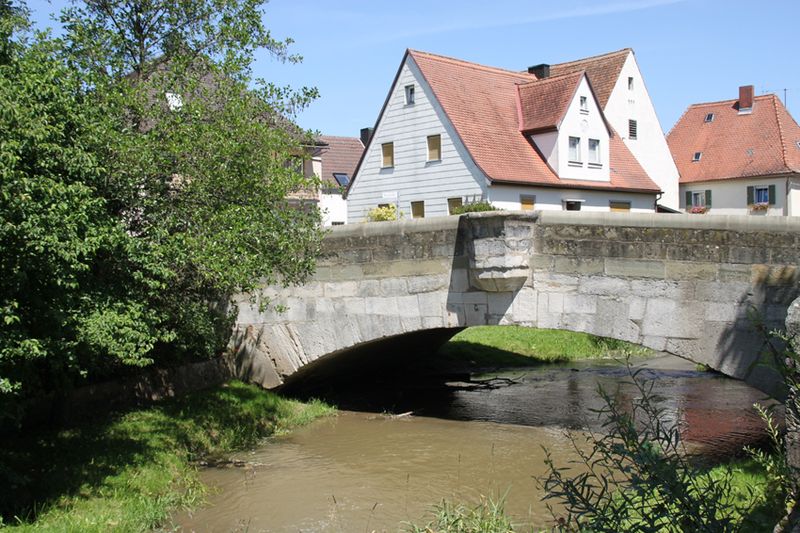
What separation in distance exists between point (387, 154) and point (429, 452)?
16350mm

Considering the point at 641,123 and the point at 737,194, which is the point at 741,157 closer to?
the point at 737,194

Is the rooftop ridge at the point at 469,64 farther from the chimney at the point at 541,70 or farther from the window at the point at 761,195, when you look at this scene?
the window at the point at 761,195

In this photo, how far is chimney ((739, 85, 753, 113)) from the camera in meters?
36.8

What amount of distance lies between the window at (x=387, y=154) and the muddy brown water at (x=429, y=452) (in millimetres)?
11382

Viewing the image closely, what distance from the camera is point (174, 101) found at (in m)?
9.08

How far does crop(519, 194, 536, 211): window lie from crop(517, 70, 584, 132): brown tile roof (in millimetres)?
2374

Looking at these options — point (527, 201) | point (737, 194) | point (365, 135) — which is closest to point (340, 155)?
point (365, 135)

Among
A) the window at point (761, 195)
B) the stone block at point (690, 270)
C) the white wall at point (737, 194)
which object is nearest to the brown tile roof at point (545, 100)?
the white wall at point (737, 194)

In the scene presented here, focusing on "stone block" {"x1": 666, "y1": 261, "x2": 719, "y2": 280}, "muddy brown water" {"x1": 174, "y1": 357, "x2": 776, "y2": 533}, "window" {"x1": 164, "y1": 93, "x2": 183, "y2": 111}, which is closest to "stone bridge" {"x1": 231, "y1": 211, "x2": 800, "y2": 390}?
"stone block" {"x1": 666, "y1": 261, "x2": 719, "y2": 280}

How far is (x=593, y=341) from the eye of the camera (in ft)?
63.0

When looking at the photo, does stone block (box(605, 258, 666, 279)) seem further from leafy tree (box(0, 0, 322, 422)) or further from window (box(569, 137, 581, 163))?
window (box(569, 137, 581, 163))

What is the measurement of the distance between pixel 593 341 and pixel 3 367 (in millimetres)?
14884

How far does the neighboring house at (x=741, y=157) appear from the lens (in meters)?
33.7

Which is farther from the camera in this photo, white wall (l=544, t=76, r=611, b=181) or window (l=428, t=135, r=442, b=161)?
white wall (l=544, t=76, r=611, b=181)
